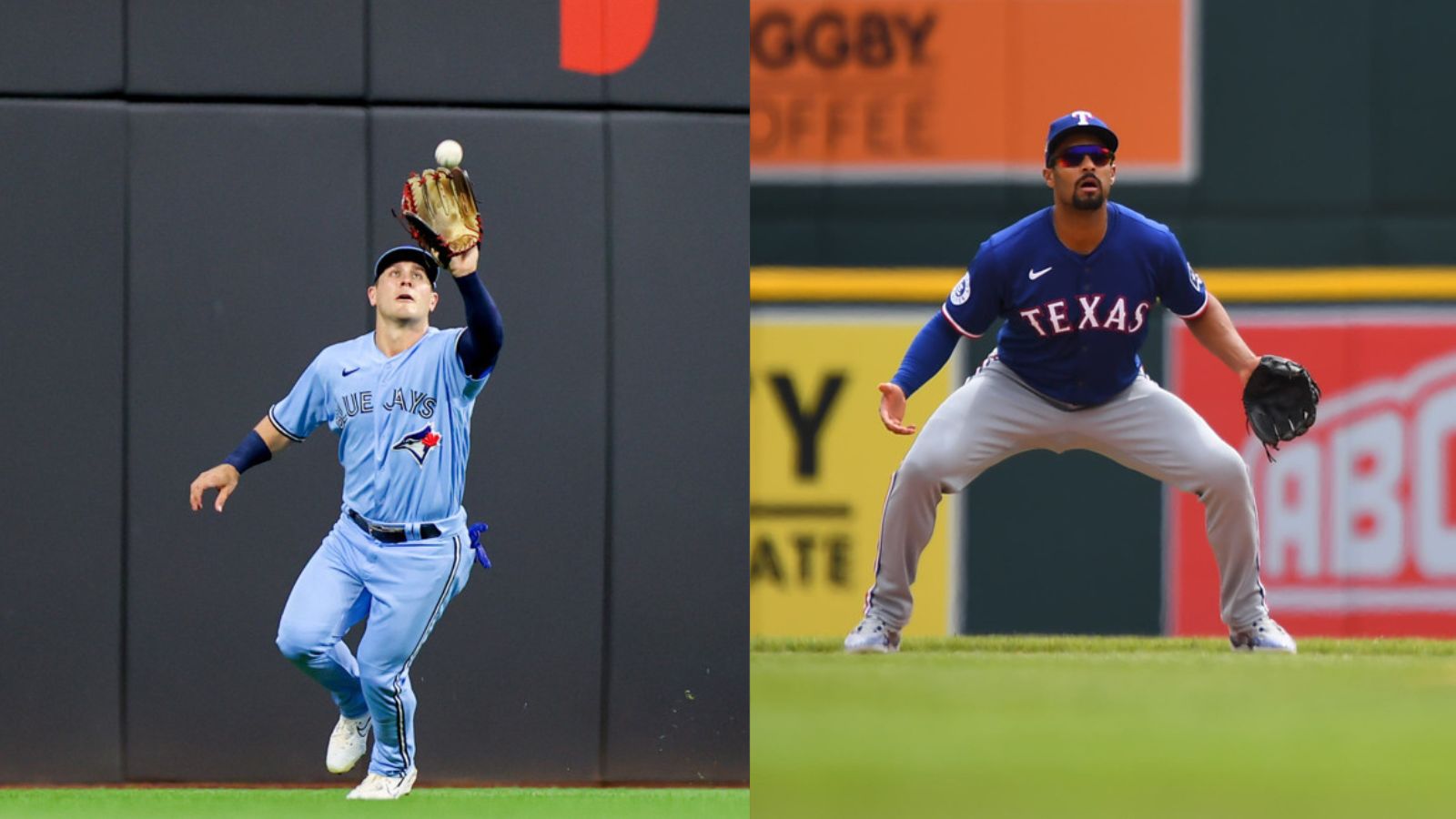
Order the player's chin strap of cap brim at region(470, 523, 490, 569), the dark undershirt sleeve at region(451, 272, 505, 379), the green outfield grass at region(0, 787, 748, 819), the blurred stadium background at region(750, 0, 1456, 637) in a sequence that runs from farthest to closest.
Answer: the player's chin strap of cap brim at region(470, 523, 490, 569)
the dark undershirt sleeve at region(451, 272, 505, 379)
the green outfield grass at region(0, 787, 748, 819)
the blurred stadium background at region(750, 0, 1456, 637)

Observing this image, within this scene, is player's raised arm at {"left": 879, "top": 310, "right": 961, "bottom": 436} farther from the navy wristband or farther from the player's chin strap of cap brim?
the navy wristband

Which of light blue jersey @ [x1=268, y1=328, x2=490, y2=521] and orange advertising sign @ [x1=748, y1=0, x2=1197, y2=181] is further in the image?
light blue jersey @ [x1=268, y1=328, x2=490, y2=521]

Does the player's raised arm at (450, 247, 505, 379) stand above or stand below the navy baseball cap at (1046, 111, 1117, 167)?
below

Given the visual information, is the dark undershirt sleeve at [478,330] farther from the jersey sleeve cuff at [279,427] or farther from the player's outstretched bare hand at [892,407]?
the player's outstretched bare hand at [892,407]

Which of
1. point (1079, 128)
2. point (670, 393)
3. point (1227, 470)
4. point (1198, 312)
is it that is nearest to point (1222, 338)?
point (1198, 312)

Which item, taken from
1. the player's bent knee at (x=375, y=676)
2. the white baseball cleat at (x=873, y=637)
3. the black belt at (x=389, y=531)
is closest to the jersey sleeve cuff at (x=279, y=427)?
the black belt at (x=389, y=531)

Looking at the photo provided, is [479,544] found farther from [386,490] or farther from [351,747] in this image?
[351,747]

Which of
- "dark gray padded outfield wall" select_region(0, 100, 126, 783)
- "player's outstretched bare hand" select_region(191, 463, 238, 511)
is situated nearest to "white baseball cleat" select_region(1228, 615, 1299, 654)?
"player's outstretched bare hand" select_region(191, 463, 238, 511)

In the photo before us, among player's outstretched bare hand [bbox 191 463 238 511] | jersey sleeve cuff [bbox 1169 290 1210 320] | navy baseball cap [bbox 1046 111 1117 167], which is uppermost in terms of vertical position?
navy baseball cap [bbox 1046 111 1117 167]
